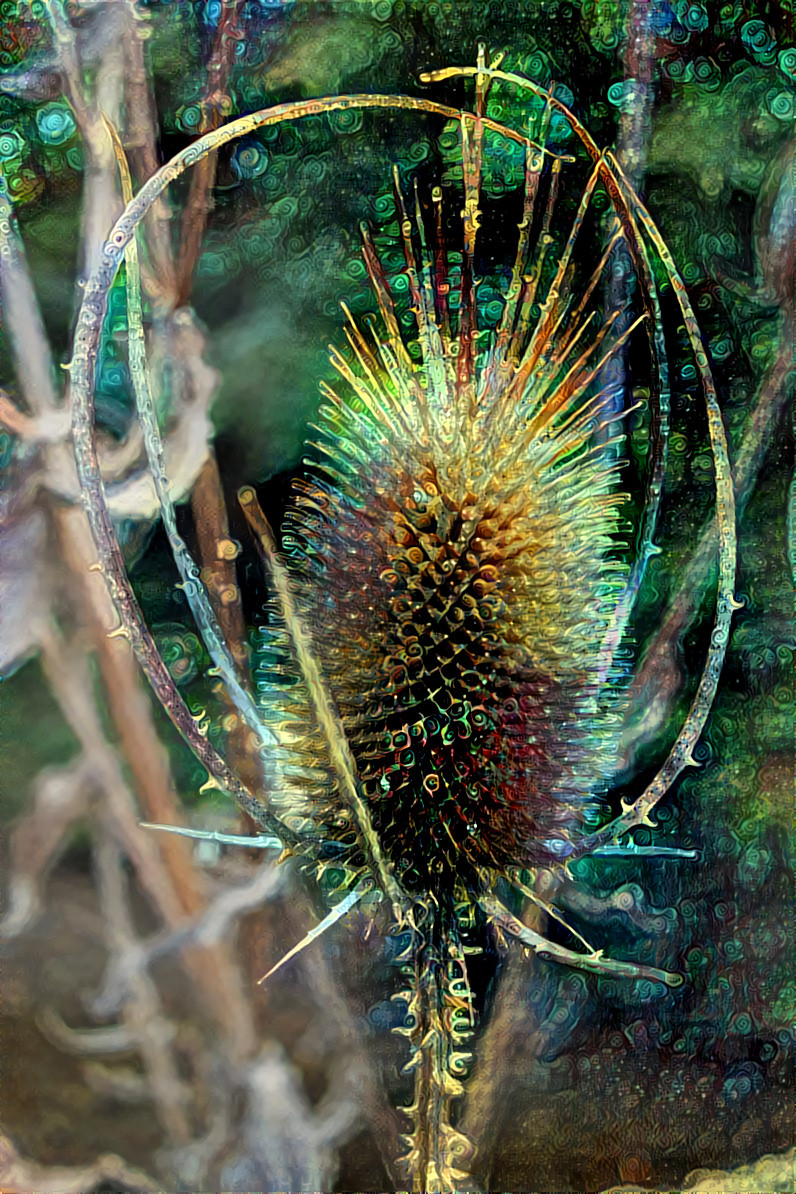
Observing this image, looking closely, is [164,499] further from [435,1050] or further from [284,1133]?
[284,1133]

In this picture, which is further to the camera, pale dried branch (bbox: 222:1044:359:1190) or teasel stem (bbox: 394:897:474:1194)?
pale dried branch (bbox: 222:1044:359:1190)

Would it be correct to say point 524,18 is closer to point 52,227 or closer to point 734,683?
point 52,227

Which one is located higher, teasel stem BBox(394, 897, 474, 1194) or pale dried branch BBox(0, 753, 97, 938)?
pale dried branch BBox(0, 753, 97, 938)

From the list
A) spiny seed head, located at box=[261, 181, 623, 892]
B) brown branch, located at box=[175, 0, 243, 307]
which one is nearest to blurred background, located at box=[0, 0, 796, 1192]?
brown branch, located at box=[175, 0, 243, 307]

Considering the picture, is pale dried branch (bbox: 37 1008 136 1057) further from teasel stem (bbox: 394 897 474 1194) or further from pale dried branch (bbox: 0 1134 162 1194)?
teasel stem (bbox: 394 897 474 1194)

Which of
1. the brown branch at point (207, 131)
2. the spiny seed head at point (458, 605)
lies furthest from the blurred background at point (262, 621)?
the spiny seed head at point (458, 605)

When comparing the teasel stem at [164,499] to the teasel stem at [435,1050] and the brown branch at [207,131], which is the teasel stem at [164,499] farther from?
the teasel stem at [435,1050]

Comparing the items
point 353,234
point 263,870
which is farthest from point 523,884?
point 353,234
